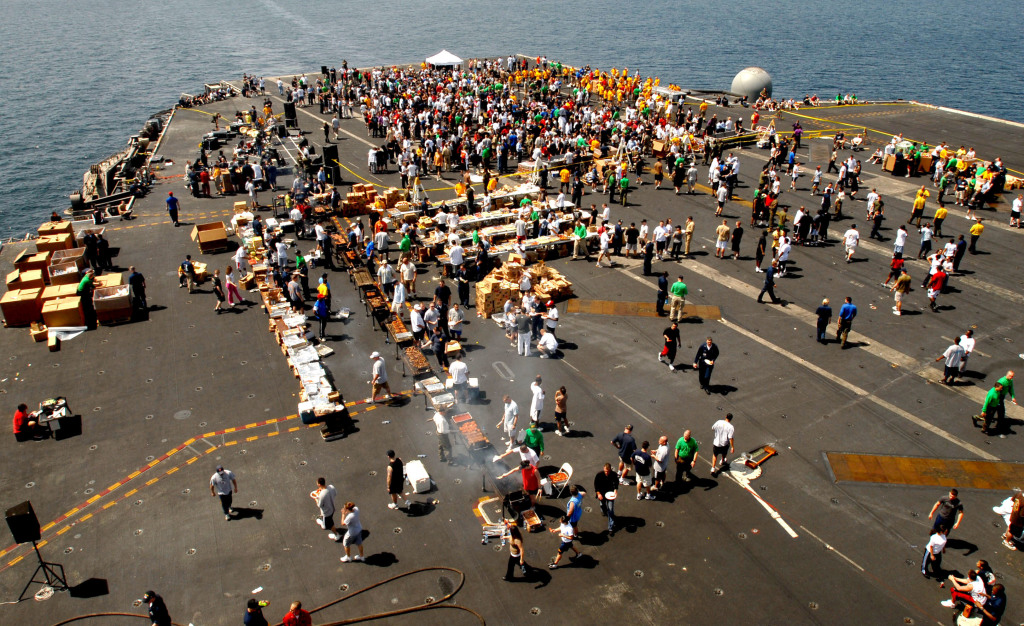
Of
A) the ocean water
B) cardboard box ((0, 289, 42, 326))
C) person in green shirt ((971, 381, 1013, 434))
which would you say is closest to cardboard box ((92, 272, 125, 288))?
cardboard box ((0, 289, 42, 326))

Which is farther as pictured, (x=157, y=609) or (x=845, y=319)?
(x=845, y=319)

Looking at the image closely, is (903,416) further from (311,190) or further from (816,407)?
(311,190)

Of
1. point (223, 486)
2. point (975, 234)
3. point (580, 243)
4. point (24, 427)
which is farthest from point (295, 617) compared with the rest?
point (975, 234)

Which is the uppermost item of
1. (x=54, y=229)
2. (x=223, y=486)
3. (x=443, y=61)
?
(x=443, y=61)

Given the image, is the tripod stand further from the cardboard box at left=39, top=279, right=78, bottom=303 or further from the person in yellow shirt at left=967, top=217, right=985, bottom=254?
the person in yellow shirt at left=967, top=217, right=985, bottom=254

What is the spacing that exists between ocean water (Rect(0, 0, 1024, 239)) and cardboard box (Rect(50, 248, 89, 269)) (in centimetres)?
3011

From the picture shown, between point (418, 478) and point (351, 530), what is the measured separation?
2.25m

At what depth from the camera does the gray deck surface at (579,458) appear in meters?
13.0

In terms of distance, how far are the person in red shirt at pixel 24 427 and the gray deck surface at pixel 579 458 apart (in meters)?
A: 0.26

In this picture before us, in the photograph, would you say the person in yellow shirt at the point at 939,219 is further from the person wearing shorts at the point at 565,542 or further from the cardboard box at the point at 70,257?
the cardboard box at the point at 70,257

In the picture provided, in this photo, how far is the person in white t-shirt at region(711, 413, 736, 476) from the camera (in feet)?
51.2

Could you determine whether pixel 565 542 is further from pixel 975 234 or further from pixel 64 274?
pixel 975 234

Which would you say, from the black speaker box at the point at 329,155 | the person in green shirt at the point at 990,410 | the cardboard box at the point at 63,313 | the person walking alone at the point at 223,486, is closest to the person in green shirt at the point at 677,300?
the person in green shirt at the point at 990,410

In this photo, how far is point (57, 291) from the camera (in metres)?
24.1
